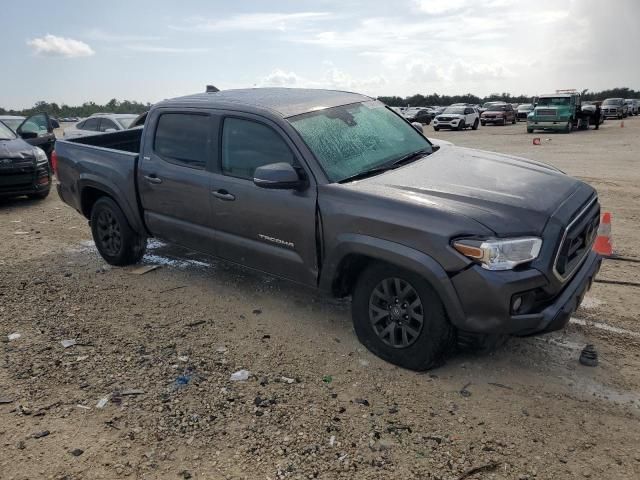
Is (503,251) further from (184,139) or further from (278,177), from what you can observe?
(184,139)

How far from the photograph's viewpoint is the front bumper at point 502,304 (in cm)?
311

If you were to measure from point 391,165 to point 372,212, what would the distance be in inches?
30.9

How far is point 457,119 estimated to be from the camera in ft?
106

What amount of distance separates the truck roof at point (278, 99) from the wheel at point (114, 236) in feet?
4.43

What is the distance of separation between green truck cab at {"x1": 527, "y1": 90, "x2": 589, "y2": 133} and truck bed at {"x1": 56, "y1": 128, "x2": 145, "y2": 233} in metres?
24.0

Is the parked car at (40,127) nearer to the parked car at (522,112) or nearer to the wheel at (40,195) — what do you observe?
the wheel at (40,195)

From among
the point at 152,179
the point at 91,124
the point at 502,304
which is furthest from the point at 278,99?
the point at 91,124

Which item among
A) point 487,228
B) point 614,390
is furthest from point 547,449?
point 487,228

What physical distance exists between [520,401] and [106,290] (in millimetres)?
3970

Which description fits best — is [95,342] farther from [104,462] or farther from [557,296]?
[557,296]

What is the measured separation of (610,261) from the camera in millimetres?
5707

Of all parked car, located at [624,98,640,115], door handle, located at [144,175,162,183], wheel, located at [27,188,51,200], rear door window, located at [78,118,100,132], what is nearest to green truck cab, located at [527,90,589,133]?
rear door window, located at [78,118,100,132]

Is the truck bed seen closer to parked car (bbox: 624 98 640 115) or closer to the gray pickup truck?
the gray pickup truck

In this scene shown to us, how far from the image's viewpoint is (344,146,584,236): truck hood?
10.6ft
